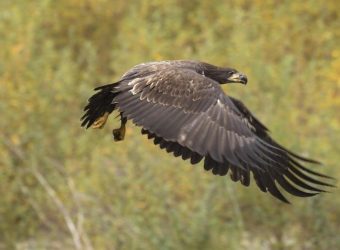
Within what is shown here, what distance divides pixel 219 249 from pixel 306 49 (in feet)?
18.7

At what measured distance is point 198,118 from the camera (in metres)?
11.7

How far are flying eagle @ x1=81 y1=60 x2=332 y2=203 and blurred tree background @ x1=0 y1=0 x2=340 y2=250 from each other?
213 cm

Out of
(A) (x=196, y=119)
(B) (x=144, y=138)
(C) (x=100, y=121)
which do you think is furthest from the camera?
(B) (x=144, y=138)

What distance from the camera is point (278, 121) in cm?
1579

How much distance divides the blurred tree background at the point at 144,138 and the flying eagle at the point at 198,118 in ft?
6.98

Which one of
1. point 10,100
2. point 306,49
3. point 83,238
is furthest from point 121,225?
point 306,49

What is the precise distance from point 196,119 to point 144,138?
4589 mm

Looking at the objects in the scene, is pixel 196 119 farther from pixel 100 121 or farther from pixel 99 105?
pixel 100 121

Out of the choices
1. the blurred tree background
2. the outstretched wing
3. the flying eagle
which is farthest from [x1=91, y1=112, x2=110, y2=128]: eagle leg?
the blurred tree background

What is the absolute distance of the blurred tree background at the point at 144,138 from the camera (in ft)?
49.1

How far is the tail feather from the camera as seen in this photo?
12164 millimetres

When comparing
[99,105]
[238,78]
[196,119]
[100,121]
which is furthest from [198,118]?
[100,121]

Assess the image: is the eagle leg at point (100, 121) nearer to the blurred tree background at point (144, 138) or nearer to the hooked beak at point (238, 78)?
the hooked beak at point (238, 78)

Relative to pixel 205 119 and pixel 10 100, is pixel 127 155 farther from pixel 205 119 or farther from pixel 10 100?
pixel 205 119
